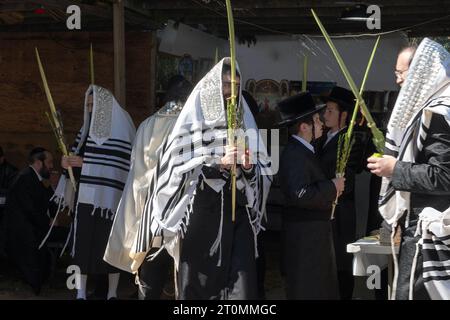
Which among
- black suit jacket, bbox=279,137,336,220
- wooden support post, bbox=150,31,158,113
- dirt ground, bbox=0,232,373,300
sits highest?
wooden support post, bbox=150,31,158,113

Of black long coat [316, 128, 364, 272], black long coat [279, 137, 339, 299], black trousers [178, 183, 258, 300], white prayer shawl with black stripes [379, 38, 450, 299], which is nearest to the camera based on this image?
white prayer shawl with black stripes [379, 38, 450, 299]

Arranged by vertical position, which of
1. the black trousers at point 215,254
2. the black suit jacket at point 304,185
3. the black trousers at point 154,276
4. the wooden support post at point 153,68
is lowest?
the black trousers at point 154,276

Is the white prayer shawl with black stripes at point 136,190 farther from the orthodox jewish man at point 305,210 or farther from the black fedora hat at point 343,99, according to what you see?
the black fedora hat at point 343,99

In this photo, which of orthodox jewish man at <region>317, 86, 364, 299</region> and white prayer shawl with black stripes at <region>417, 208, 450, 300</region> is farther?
orthodox jewish man at <region>317, 86, 364, 299</region>

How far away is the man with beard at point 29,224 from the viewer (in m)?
6.95

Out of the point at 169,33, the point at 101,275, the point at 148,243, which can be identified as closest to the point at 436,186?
the point at 148,243

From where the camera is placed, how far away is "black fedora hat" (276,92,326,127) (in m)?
5.02

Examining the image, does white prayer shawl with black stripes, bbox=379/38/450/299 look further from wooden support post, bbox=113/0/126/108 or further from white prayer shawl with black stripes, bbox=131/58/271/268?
wooden support post, bbox=113/0/126/108

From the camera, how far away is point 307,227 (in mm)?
4988

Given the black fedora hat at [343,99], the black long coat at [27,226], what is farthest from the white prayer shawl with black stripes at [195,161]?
the black long coat at [27,226]

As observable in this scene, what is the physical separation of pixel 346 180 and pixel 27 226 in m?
3.13

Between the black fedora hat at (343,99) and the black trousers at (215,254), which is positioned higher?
the black fedora hat at (343,99)

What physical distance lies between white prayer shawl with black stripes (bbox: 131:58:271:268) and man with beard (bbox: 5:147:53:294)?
2.30m

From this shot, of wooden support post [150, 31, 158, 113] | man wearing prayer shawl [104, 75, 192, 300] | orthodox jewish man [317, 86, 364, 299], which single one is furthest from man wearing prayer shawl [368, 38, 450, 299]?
wooden support post [150, 31, 158, 113]
